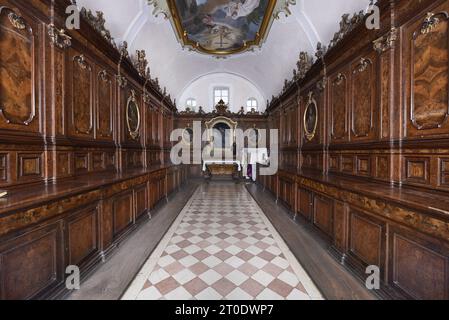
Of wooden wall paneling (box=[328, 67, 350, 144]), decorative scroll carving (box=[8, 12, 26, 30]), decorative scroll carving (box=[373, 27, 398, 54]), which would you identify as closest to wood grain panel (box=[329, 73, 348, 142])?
wooden wall paneling (box=[328, 67, 350, 144])

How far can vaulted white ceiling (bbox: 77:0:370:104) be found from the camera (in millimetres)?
4479

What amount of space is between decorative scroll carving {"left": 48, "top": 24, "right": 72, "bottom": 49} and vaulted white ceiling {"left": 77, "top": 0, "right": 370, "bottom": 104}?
1.21m

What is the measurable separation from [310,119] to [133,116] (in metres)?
4.71

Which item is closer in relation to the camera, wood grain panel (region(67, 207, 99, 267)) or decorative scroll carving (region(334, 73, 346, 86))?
wood grain panel (region(67, 207, 99, 267))

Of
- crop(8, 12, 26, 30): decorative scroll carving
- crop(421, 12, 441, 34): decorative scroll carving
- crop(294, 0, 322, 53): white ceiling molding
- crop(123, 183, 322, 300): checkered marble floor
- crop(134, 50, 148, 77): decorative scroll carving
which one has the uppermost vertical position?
crop(294, 0, 322, 53): white ceiling molding

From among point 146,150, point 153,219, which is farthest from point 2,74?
point 146,150

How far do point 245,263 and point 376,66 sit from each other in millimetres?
3581

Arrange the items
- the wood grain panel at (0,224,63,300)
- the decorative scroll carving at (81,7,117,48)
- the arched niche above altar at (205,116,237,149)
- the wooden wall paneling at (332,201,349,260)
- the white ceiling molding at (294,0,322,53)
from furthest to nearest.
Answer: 1. the arched niche above altar at (205,116,237,149)
2. the white ceiling molding at (294,0,322,53)
3. the decorative scroll carving at (81,7,117,48)
4. the wooden wall paneling at (332,201,349,260)
5. the wood grain panel at (0,224,63,300)

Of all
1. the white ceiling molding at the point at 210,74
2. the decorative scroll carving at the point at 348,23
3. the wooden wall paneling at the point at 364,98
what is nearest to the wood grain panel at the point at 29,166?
the wooden wall paneling at the point at 364,98

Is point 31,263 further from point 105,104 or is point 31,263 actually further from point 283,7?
point 283,7

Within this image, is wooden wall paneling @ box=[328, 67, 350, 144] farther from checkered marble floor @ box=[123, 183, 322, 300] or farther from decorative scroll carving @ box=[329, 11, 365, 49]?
checkered marble floor @ box=[123, 183, 322, 300]

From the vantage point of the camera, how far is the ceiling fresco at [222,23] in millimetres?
5672

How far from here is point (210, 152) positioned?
11289mm

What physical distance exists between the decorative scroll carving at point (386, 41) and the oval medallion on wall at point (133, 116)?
5199mm
